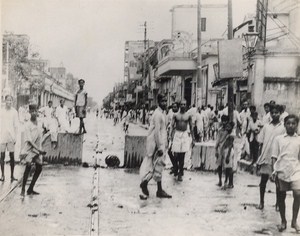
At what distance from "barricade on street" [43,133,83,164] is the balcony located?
60.8 inches

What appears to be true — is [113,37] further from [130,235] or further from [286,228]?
[286,228]

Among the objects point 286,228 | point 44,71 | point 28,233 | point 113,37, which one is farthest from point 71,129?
point 286,228

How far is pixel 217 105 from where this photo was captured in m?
11.6

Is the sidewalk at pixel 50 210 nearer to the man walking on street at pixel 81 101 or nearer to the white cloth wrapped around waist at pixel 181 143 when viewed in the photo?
the man walking on street at pixel 81 101

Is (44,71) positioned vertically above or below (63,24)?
below

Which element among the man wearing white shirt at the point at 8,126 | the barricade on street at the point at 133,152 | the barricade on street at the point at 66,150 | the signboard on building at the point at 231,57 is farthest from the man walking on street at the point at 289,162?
the barricade on street at the point at 66,150

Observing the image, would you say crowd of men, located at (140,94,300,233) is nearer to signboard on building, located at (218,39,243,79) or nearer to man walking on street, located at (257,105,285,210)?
man walking on street, located at (257,105,285,210)

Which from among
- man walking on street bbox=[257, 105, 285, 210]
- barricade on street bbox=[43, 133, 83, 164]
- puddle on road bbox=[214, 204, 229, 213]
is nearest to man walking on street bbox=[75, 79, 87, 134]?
barricade on street bbox=[43, 133, 83, 164]

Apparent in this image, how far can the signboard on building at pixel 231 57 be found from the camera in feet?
19.9

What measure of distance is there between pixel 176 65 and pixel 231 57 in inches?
59.9

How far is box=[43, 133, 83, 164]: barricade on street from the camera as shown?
7.75 meters

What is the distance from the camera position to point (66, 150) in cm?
781

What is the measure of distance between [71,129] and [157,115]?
227 cm

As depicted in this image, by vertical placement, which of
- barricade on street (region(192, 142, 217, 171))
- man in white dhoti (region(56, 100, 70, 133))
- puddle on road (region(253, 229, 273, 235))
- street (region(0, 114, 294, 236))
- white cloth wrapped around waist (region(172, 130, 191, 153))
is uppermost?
man in white dhoti (region(56, 100, 70, 133))
